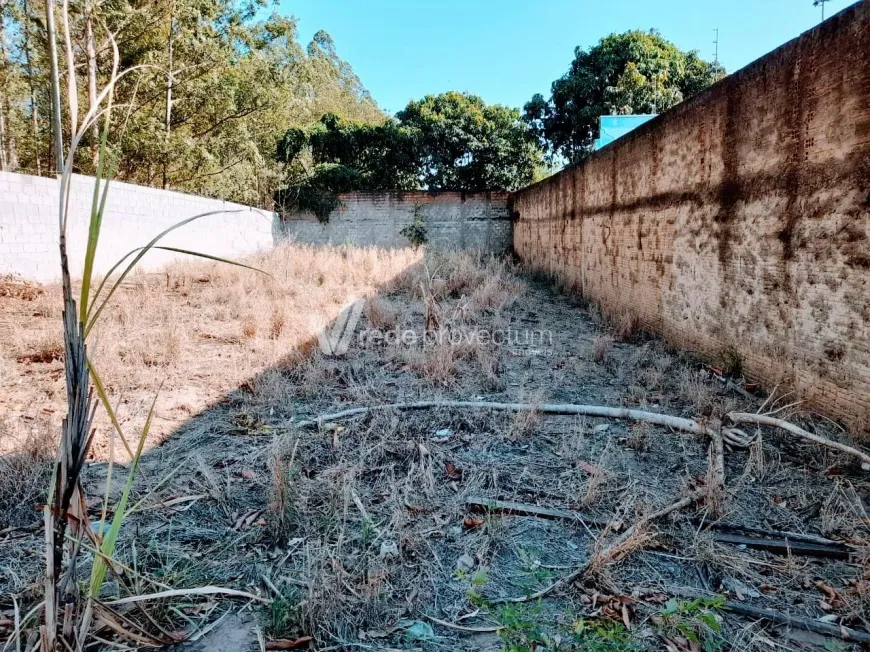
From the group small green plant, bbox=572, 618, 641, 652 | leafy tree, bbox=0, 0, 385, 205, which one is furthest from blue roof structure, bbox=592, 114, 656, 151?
small green plant, bbox=572, 618, 641, 652

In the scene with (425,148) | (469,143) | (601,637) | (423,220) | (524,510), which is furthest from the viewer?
(425,148)

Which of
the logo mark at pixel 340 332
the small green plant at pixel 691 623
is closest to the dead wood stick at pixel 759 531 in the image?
the small green plant at pixel 691 623

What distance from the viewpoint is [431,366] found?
155 inches

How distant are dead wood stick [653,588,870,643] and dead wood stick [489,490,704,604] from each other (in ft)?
0.85

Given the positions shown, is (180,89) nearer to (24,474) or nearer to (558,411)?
(24,474)

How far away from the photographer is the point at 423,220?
13609mm

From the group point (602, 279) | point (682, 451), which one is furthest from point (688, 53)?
point (682, 451)

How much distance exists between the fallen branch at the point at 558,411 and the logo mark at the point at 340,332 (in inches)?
→ 55.5

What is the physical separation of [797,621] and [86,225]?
9460 millimetres

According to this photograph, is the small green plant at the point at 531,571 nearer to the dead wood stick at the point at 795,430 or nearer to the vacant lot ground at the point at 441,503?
the vacant lot ground at the point at 441,503

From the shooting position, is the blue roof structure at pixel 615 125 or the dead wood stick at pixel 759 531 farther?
the blue roof structure at pixel 615 125

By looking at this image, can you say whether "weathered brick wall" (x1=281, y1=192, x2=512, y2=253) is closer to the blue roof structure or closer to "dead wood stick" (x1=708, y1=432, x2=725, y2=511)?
the blue roof structure

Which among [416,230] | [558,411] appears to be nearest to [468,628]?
[558,411]

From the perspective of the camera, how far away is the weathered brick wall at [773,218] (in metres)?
2.62
